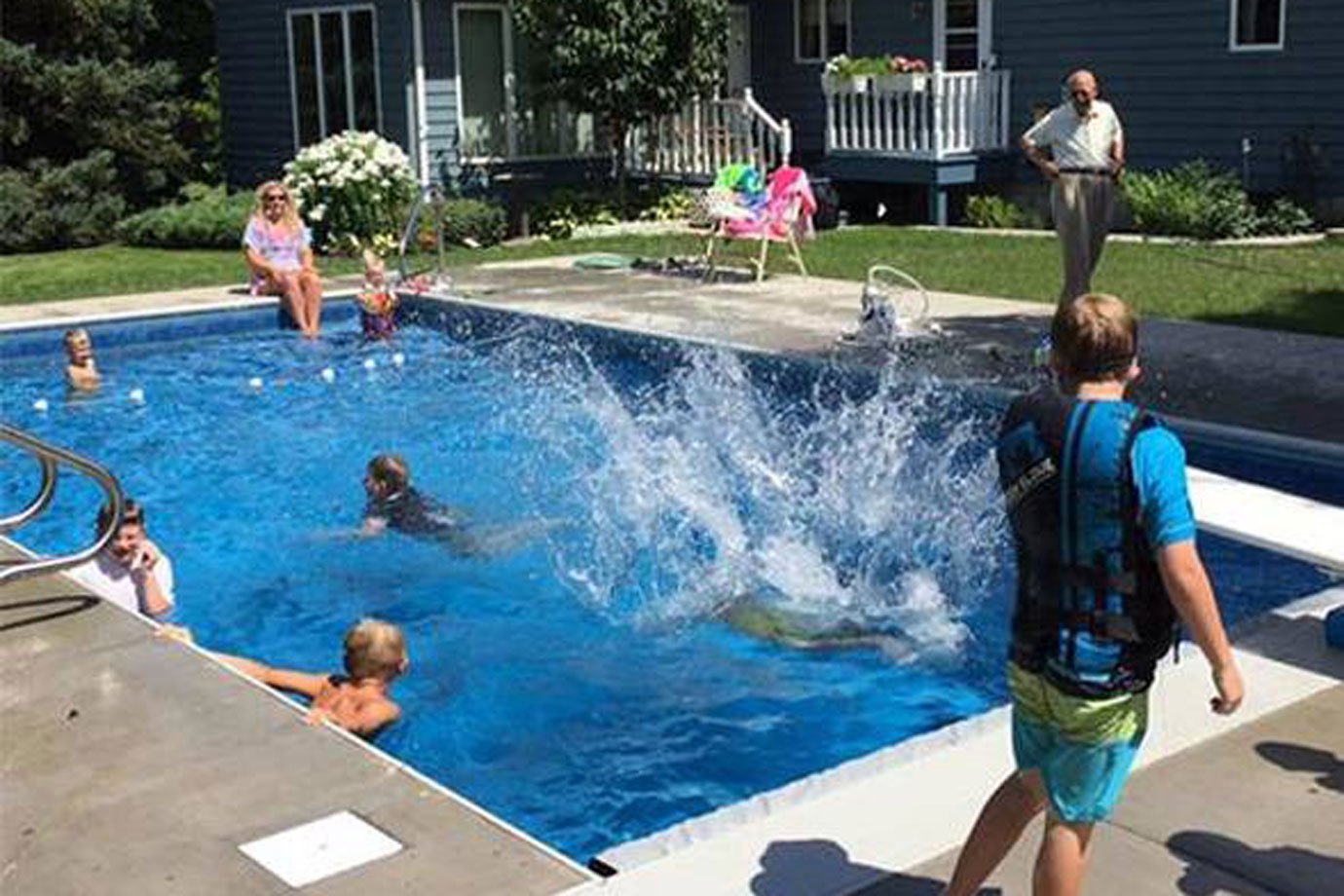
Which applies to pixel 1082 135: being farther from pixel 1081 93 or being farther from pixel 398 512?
pixel 398 512

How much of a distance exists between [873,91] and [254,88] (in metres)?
9.68

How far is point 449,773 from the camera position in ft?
18.6

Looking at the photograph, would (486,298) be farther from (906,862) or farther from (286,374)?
(906,862)

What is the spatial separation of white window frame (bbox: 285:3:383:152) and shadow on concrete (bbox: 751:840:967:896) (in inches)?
729

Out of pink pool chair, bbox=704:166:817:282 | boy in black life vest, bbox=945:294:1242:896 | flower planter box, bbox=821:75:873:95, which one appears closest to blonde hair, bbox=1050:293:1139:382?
boy in black life vest, bbox=945:294:1242:896

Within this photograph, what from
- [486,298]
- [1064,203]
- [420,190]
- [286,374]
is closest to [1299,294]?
[1064,203]

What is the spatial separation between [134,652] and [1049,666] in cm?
332

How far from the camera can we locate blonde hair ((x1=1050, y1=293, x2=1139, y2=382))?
305cm

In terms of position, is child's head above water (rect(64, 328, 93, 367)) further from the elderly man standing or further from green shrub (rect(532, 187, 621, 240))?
green shrub (rect(532, 187, 621, 240))

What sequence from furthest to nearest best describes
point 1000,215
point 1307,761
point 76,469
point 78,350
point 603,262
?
point 1000,215
point 603,262
point 78,350
point 76,469
point 1307,761

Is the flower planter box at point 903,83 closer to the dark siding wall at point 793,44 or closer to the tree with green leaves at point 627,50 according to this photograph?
A: the dark siding wall at point 793,44

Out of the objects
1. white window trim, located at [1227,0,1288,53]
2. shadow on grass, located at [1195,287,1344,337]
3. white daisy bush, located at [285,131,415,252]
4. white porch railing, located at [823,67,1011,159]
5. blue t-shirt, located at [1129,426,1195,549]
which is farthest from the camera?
white porch railing, located at [823,67,1011,159]

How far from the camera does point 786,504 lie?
8.40m

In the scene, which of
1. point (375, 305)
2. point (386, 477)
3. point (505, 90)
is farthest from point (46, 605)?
point (505, 90)
